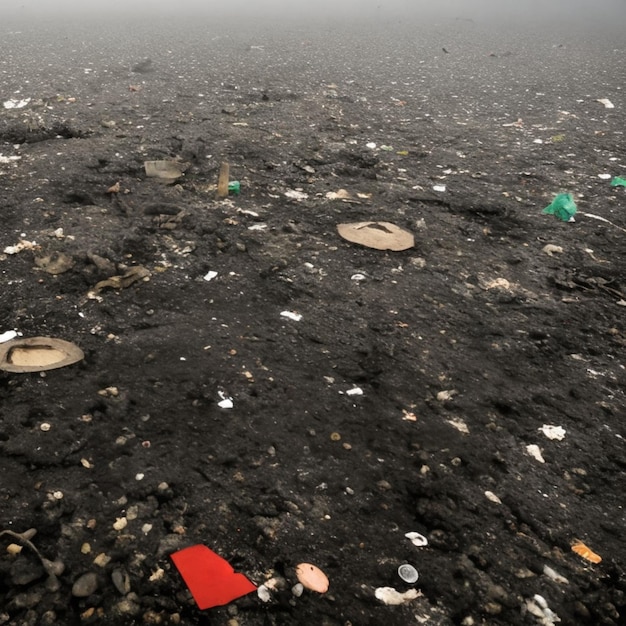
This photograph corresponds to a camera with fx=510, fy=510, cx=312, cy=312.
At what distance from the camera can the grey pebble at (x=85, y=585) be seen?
3.77ft

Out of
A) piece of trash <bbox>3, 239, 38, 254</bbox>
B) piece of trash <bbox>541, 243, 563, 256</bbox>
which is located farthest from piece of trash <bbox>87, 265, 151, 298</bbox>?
piece of trash <bbox>541, 243, 563, 256</bbox>

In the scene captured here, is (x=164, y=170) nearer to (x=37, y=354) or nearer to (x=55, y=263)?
(x=55, y=263)

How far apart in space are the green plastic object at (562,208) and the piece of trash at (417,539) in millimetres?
2333

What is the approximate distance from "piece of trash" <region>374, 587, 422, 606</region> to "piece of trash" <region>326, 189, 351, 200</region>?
7.75 ft

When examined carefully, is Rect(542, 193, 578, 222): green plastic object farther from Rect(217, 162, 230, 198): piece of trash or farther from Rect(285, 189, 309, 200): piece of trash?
Rect(217, 162, 230, 198): piece of trash

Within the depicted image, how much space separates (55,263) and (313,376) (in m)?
1.33

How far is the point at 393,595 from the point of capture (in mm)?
1217

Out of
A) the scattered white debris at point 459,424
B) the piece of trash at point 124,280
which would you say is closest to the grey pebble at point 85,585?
the scattered white debris at point 459,424

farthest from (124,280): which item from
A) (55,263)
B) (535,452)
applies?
(535,452)

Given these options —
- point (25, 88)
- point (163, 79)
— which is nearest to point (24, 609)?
point (25, 88)

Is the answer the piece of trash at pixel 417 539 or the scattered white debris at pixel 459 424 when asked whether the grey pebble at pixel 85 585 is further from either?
the scattered white debris at pixel 459 424

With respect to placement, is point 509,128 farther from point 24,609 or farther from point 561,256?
point 24,609

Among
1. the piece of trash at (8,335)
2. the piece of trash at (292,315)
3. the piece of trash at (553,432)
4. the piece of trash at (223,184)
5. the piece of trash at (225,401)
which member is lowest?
the piece of trash at (553,432)

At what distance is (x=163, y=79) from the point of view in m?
5.70
